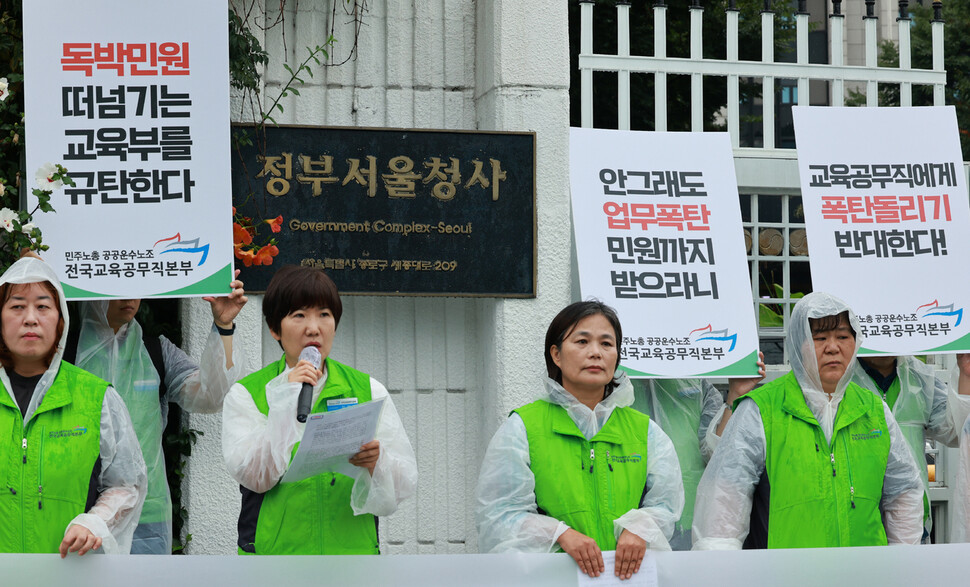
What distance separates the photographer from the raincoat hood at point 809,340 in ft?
11.8

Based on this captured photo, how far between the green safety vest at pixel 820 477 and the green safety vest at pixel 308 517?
120cm

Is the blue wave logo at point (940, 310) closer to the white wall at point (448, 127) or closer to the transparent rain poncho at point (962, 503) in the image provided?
the transparent rain poncho at point (962, 503)

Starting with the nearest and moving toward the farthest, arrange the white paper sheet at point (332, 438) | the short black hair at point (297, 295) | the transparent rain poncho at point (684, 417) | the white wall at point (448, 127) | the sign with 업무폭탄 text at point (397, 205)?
the white paper sheet at point (332, 438), the short black hair at point (297, 295), the transparent rain poncho at point (684, 417), the sign with 업무폭탄 text at point (397, 205), the white wall at point (448, 127)

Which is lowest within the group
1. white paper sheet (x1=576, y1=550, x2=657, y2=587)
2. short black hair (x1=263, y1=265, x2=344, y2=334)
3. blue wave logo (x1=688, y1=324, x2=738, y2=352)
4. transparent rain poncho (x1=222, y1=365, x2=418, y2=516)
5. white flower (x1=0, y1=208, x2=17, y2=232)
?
white paper sheet (x1=576, y1=550, x2=657, y2=587)

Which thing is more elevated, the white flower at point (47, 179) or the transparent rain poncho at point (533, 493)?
the white flower at point (47, 179)

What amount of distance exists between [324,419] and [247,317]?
2.55 metres

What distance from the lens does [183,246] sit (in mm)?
4121

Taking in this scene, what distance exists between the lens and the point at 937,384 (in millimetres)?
4953

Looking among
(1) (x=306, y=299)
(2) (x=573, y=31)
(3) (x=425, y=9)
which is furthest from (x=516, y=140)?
(2) (x=573, y=31)

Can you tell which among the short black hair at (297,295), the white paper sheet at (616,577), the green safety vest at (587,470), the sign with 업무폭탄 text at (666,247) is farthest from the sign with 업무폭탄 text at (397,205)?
the white paper sheet at (616,577)

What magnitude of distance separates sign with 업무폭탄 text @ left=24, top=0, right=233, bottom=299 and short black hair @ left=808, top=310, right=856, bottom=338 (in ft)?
6.49

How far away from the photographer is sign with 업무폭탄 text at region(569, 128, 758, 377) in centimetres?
477

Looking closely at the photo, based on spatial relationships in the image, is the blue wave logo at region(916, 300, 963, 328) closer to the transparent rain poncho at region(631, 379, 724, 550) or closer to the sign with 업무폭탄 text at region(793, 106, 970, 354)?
the sign with 업무폭탄 text at region(793, 106, 970, 354)

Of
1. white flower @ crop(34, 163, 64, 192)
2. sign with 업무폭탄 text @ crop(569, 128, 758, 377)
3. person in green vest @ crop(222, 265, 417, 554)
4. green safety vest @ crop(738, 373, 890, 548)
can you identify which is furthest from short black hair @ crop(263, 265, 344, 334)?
sign with 업무폭탄 text @ crop(569, 128, 758, 377)
